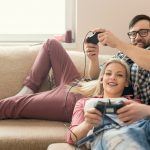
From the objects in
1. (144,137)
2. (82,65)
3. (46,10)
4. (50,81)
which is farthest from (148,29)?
(46,10)

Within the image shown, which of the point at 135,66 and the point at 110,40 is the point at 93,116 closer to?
the point at 110,40

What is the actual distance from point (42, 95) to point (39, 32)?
111cm

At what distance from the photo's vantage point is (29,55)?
8.82 ft

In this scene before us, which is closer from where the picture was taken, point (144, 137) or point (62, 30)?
point (144, 137)

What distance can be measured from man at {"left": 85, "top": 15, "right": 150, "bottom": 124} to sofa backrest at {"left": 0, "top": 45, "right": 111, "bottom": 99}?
0.33 meters

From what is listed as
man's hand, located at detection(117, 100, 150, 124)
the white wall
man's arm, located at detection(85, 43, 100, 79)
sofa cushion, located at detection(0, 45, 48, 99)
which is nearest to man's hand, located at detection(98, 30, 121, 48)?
man's arm, located at detection(85, 43, 100, 79)

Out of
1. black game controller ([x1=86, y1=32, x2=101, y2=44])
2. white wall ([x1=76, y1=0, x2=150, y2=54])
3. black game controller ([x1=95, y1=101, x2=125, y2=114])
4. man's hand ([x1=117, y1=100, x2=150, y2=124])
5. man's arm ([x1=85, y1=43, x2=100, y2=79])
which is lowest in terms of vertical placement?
man's hand ([x1=117, y1=100, x2=150, y2=124])

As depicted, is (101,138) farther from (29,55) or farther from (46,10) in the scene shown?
(46,10)

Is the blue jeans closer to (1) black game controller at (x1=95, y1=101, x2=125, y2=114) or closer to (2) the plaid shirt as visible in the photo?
(1) black game controller at (x1=95, y1=101, x2=125, y2=114)

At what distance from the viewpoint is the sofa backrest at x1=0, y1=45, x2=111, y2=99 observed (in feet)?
8.42

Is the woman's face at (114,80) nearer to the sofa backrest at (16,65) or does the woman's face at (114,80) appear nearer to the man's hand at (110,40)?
the man's hand at (110,40)

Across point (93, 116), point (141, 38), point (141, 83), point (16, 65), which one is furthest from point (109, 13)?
point (93, 116)

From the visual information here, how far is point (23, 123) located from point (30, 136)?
0.79ft

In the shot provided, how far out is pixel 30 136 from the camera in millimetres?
2016
